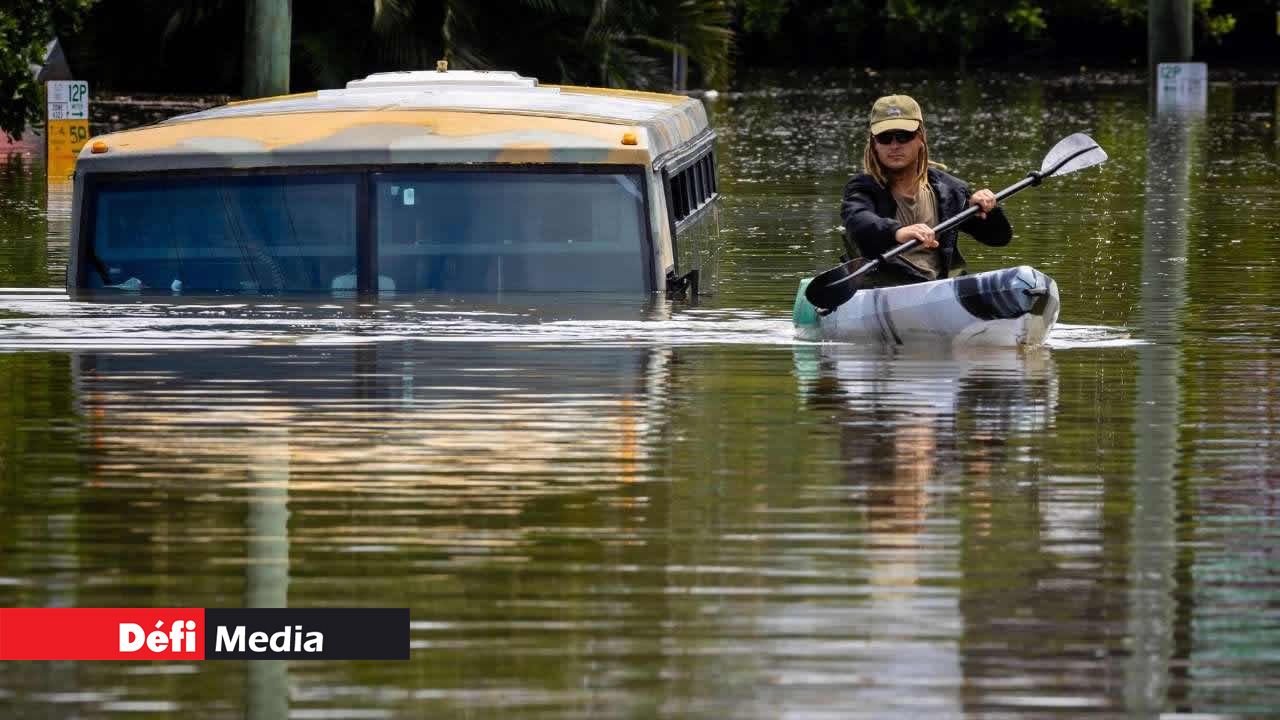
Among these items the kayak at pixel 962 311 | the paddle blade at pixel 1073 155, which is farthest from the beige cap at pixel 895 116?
the paddle blade at pixel 1073 155

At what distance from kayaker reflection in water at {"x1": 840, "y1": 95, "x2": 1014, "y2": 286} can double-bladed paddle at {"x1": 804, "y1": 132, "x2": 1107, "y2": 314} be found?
0.07 metres

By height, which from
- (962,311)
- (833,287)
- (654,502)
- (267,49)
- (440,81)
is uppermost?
(267,49)

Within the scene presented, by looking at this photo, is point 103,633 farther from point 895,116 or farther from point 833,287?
point 833,287

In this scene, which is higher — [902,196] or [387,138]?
[387,138]

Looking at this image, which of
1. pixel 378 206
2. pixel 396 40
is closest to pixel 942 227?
pixel 378 206

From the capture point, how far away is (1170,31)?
56.0 metres

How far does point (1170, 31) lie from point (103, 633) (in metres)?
49.8

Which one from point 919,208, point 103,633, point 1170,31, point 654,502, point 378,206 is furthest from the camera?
point 1170,31

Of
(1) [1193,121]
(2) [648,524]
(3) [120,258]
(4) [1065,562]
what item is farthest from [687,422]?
(1) [1193,121]

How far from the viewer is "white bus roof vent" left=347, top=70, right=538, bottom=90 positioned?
17531 mm

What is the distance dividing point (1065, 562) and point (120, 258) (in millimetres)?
7645

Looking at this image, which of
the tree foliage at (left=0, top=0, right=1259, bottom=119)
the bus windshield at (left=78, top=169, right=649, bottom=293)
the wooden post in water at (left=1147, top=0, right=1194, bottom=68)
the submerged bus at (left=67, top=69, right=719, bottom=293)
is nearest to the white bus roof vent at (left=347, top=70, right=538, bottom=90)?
the submerged bus at (left=67, top=69, right=719, bottom=293)

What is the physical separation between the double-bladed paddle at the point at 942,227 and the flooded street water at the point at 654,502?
0.90ft

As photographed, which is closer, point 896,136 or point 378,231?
point 896,136
